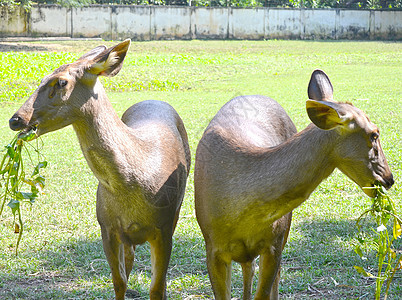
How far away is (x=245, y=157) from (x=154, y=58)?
60.1 ft

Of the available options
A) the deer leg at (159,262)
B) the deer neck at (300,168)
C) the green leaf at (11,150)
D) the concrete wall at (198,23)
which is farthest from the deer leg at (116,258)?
the concrete wall at (198,23)

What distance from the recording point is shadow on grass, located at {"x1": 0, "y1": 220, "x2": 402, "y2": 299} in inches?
191

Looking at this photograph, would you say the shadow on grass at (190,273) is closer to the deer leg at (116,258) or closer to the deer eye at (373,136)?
the deer leg at (116,258)

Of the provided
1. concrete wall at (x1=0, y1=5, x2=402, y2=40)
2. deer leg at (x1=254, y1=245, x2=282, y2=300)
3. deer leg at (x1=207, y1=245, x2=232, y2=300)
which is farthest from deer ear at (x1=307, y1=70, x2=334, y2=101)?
concrete wall at (x1=0, y1=5, x2=402, y2=40)

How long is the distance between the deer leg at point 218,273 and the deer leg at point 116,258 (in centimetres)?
72

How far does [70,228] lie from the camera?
6.28 m

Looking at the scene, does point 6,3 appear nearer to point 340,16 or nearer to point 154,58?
point 154,58

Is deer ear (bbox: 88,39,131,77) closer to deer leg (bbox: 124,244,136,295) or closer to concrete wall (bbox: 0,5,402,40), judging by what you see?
deer leg (bbox: 124,244,136,295)

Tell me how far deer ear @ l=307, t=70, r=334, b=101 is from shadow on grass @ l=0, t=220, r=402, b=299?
1.69 meters

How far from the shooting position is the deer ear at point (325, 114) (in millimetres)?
3244

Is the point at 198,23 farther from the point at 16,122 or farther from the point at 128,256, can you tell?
the point at 16,122

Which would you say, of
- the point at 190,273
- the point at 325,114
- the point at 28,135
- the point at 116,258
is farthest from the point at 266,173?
the point at 190,273

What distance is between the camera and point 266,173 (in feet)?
12.1

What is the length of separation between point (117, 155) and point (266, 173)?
1.00 m
